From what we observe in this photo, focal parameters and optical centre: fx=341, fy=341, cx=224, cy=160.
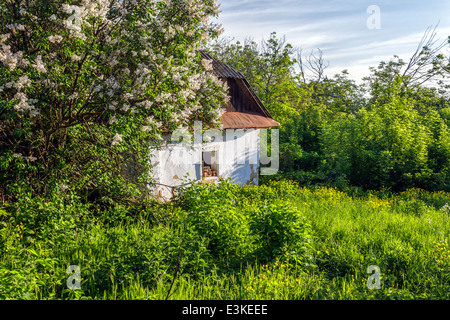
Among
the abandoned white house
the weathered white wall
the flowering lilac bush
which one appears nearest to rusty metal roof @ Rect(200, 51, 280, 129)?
the abandoned white house

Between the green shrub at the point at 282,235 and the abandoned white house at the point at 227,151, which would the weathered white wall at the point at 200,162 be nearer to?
the abandoned white house at the point at 227,151

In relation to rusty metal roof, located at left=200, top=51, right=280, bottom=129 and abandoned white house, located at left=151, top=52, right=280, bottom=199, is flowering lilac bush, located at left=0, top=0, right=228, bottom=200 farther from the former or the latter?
rusty metal roof, located at left=200, top=51, right=280, bottom=129

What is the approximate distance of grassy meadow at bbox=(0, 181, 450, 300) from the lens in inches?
184

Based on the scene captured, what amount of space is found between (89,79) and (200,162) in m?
6.21

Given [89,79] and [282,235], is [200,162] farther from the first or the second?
[282,235]

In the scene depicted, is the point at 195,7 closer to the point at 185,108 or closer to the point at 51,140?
the point at 185,108

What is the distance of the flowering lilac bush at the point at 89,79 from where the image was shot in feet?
19.7

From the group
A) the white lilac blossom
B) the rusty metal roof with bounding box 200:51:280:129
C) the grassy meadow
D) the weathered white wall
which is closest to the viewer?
the grassy meadow

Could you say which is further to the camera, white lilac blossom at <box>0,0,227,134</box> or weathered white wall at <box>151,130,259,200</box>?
weathered white wall at <box>151,130,259,200</box>

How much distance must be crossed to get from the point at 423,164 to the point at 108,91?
13.6 meters

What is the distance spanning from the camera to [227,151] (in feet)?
45.5

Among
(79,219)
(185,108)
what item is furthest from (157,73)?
(79,219)

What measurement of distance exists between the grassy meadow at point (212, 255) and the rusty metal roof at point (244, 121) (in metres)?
5.83

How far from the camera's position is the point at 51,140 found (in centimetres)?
699
